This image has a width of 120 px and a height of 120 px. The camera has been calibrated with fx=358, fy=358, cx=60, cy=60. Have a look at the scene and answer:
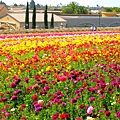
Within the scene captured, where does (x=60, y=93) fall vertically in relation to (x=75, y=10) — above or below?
above

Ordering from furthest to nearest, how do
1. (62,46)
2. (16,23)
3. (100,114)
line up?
(16,23) → (62,46) → (100,114)

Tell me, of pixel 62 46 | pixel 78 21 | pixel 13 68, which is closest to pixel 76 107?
pixel 13 68

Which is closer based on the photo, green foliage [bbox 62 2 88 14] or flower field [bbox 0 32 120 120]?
flower field [bbox 0 32 120 120]

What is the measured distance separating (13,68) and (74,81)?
1976mm

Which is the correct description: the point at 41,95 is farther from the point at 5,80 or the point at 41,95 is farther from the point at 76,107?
the point at 5,80

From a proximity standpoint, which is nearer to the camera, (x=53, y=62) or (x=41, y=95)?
(x=41, y=95)

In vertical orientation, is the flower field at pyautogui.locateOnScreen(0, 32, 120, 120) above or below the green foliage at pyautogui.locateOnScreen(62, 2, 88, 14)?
above

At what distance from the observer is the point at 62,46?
1090 cm

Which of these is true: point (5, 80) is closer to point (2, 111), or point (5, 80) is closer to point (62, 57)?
point (2, 111)

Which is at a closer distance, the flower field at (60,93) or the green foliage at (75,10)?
the flower field at (60,93)

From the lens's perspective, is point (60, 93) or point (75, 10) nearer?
point (60, 93)

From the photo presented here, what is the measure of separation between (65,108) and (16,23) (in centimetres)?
4704

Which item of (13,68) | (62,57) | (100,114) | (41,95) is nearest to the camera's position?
(100,114)

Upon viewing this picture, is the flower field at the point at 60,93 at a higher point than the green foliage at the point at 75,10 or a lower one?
higher
